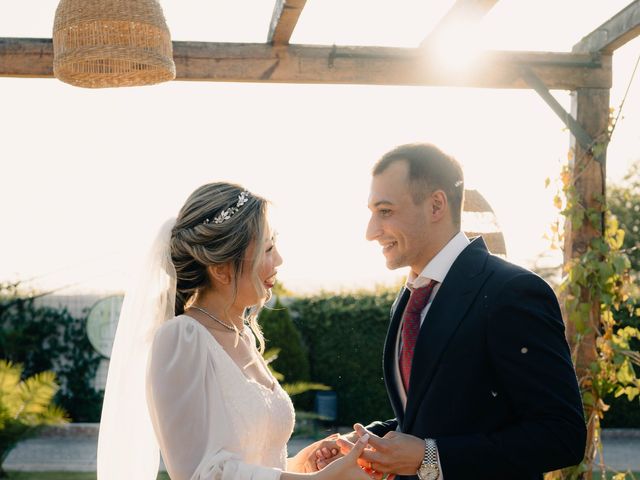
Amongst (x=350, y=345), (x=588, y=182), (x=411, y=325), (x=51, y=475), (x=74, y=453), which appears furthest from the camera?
(x=350, y=345)

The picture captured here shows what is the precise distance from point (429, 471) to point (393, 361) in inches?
19.7

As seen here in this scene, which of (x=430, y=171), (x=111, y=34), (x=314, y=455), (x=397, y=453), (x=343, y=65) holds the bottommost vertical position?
(x=314, y=455)

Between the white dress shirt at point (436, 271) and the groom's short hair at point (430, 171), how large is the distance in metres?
0.08

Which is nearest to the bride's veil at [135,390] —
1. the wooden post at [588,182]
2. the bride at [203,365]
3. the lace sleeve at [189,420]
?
the bride at [203,365]

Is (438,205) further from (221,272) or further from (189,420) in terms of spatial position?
(189,420)

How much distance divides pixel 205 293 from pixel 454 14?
2.64 meters

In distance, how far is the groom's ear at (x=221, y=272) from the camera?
2906 millimetres

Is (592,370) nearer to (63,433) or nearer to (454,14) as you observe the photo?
(454,14)

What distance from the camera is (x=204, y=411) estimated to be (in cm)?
265

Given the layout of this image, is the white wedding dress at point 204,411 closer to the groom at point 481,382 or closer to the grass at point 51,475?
the groom at point 481,382

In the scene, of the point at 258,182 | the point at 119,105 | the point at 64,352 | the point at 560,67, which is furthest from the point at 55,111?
the point at 258,182

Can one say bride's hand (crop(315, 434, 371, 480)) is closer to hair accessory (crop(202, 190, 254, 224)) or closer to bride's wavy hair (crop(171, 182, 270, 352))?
bride's wavy hair (crop(171, 182, 270, 352))

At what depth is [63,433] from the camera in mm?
11109

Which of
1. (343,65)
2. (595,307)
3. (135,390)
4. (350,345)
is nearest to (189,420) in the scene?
(135,390)
